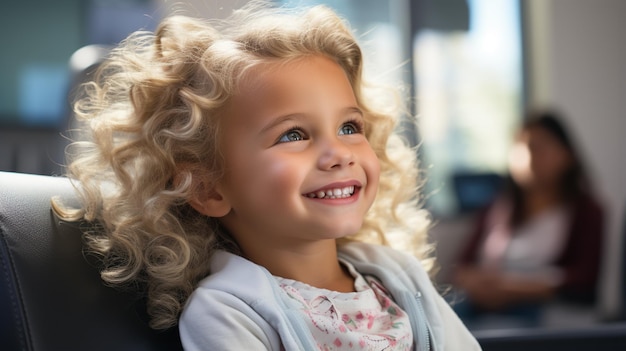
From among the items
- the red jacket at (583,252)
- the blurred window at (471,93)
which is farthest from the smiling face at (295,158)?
the blurred window at (471,93)

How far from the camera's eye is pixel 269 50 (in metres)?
1.21

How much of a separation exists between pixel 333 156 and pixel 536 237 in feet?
8.37

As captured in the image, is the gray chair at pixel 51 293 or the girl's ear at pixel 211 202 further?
the girl's ear at pixel 211 202

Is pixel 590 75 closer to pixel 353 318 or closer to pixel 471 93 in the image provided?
pixel 471 93

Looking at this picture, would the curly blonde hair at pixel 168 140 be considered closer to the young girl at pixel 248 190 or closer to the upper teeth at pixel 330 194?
the young girl at pixel 248 190

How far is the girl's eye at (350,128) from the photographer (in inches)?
A: 48.8

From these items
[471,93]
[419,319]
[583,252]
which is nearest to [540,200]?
[583,252]

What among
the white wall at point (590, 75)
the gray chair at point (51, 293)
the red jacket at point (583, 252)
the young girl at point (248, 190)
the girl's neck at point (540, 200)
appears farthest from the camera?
the white wall at point (590, 75)

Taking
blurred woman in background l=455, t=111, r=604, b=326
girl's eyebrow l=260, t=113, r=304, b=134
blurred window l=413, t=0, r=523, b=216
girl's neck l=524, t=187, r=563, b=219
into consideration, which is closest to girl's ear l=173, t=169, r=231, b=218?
girl's eyebrow l=260, t=113, r=304, b=134

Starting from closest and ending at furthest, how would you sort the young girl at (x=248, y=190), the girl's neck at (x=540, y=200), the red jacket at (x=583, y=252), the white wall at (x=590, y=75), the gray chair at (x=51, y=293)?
1. the gray chair at (x=51, y=293)
2. the young girl at (x=248, y=190)
3. the red jacket at (x=583, y=252)
4. the girl's neck at (x=540, y=200)
5. the white wall at (x=590, y=75)

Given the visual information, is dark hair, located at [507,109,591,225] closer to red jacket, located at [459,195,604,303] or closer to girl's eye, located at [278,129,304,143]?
red jacket, located at [459,195,604,303]

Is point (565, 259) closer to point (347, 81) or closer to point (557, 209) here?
point (557, 209)

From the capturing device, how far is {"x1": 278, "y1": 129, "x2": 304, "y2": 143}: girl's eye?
1174 mm

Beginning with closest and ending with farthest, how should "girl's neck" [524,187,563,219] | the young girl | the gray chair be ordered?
the gray chair, the young girl, "girl's neck" [524,187,563,219]
